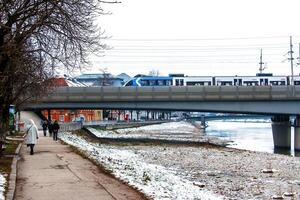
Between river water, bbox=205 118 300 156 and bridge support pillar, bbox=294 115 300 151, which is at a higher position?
bridge support pillar, bbox=294 115 300 151

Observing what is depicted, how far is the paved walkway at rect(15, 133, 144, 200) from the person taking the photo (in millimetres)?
12891

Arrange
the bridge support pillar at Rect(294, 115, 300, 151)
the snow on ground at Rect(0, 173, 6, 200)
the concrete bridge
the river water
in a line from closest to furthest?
the snow on ground at Rect(0, 173, 6, 200) → the river water → the concrete bridge → the bridge support pillar at Rect(294, 115, 300, 151)

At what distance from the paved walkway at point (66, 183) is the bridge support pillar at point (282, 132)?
44289 mm

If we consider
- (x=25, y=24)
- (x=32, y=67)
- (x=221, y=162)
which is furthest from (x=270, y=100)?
(x=25, y=24)

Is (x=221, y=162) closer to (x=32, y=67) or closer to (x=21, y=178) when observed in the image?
(x=32, y=67)

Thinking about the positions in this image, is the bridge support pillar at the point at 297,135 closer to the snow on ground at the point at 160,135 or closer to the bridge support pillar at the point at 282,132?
the bridge support pillar at the point at 282,132

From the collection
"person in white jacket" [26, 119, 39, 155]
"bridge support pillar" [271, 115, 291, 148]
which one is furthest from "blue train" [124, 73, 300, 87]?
"person in white jacket" [26, 119, 39, 155]

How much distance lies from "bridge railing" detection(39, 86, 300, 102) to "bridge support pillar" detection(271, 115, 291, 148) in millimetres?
7493

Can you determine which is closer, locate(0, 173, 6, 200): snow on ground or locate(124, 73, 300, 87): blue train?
locate(0, 173, 6, 200): snow on ground

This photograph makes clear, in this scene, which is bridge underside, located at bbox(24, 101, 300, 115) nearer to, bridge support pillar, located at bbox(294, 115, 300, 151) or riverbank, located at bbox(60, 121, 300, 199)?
bridge support pillar, located at bbox(294, 115, 300, 151)

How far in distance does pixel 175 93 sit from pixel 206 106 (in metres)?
3.57

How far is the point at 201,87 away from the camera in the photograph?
58000 millimetres

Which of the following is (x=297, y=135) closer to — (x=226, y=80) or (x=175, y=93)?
(x=226, y=80)

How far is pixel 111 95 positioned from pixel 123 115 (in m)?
86.2
